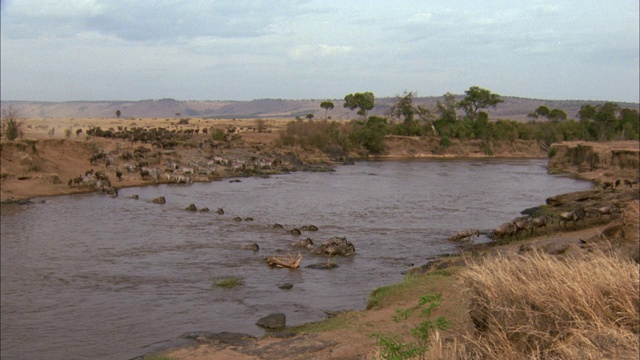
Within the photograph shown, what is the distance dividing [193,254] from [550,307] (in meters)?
14.7

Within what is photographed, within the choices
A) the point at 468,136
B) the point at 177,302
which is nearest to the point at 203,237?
the point at 177,302

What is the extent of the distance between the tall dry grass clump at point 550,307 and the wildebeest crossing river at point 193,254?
670 centimetres

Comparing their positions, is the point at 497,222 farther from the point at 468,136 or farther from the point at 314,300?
the point at 468,136

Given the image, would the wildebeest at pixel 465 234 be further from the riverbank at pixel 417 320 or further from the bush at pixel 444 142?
the bush at pixel 444 142

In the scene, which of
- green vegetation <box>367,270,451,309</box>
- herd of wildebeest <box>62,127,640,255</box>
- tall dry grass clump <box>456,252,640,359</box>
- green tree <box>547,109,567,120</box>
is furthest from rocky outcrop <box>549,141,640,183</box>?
green tree <box>547,109,567,120</box>

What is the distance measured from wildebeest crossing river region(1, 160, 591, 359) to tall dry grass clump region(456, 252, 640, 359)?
670 centimetres

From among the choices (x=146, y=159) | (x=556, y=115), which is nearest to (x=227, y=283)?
(x=146, y=159)

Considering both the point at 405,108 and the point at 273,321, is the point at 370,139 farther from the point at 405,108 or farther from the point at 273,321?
the point at 273,321

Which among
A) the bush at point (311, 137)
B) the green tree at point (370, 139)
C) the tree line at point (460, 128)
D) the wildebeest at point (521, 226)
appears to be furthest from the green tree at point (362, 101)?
the wildebeest at point (521, 226)

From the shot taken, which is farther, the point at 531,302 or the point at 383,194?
the point at 383,194

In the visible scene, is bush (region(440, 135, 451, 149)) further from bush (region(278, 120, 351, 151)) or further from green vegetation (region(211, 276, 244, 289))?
green vegetation (region(211, 276, 244, 289))

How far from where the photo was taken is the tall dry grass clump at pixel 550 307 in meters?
5.39

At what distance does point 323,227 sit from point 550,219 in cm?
883

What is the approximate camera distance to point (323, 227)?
24016mm
